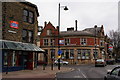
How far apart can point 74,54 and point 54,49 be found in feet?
20.5

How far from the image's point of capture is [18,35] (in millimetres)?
27297

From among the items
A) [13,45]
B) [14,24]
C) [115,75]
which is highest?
[14,24]

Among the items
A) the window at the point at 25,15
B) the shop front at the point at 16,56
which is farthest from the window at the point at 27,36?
the window at the point at 25,15

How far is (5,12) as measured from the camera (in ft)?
82.3

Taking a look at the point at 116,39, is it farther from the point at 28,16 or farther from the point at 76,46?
the point at 28,16

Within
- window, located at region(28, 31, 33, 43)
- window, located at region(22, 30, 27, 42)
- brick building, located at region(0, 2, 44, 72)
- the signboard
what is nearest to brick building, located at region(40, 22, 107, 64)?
brick building, located at region(0, 2, 44, 72)

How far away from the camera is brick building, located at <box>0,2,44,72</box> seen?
2475 cm

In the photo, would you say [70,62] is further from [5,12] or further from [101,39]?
[5,12]

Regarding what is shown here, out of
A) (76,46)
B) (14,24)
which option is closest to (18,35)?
(14,24)

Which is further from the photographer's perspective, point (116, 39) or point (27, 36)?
point (116, 39)

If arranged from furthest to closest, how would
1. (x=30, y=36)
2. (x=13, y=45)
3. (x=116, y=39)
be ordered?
(x=116, y=39) < (x=30, y=36) < (x=13, y=45)

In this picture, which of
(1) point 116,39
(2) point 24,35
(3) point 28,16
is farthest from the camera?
(1) point 116,39

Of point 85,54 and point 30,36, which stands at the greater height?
point 30,36

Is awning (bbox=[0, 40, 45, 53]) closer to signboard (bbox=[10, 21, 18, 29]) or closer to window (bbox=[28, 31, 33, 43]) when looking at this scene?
signboard (bbox=[10, 21, 18, 29])
